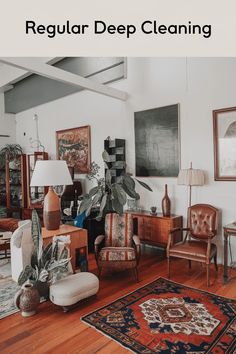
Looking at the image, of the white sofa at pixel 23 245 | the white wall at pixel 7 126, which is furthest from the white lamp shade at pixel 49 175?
the white wall at pixel 7 126

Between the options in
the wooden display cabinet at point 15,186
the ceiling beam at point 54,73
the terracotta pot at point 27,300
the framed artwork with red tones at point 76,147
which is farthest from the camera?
the wooden display cabinet at point 15,186

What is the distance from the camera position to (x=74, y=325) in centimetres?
253

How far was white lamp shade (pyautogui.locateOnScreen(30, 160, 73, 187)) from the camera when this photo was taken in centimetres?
315

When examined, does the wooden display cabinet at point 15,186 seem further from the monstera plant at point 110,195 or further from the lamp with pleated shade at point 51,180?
the lamp with pleated shade at point 51,180

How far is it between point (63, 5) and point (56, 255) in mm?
2429

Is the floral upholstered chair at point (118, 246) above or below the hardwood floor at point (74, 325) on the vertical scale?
above

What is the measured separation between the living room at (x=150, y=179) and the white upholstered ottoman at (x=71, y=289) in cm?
14

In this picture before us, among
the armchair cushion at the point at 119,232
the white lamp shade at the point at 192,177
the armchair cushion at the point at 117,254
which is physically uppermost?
the white lamp shade at the point at 192,177

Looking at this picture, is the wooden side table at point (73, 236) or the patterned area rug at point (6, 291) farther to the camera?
the wooden side table at point (73, 236)

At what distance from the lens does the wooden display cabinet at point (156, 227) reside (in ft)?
14.0

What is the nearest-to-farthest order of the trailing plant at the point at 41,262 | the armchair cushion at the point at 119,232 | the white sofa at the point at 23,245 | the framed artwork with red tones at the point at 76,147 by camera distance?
the trailing plant at the point at 41,262, the white sofa at the point at 23,245, the armchair cushion at the point at 119,232, the framed artwork with red tones at the point at 76,147

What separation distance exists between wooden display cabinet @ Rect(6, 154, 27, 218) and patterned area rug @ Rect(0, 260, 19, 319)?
9.52ft

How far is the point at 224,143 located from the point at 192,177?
2.31 ft

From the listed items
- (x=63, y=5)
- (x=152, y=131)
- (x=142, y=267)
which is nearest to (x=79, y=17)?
(x=63, y=5)
